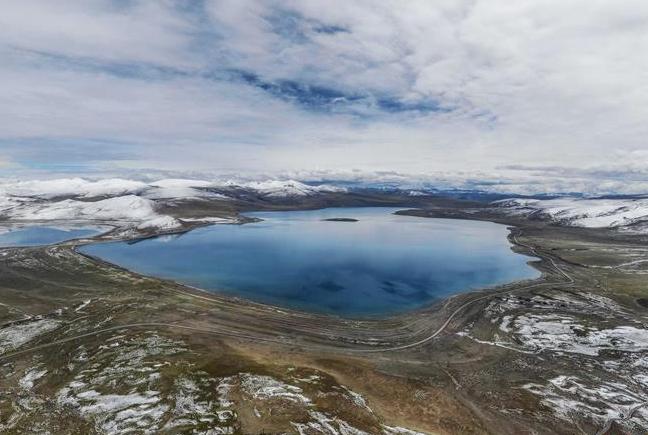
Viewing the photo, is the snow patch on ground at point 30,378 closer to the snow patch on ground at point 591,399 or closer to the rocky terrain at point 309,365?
the rocky terrain at point 309,365

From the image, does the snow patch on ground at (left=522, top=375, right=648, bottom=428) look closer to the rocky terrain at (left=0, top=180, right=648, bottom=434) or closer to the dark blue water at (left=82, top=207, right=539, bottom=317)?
the rocky terrain at (left=0, top=180, right=648, bottom=434)

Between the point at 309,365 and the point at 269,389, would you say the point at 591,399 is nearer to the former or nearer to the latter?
the point at 309,365

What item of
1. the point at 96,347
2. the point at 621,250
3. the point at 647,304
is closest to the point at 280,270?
the point at 96,347

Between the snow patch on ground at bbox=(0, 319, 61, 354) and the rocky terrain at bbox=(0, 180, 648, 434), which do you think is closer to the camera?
the rocky terrain at bbox=(0, 180, 648, 434)

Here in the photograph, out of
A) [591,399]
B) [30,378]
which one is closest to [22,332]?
[30,378]

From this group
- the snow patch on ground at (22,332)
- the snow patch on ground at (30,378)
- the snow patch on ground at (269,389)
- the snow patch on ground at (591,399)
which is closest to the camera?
the snow patch on ground at (269,389)

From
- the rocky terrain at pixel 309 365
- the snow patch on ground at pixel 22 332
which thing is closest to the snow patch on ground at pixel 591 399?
the rocky terrain at pixel 309 365

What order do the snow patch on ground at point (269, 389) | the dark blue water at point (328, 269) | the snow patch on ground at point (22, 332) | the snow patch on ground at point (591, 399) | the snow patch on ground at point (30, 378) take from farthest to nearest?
the dark blue water at point (328, 269) < the snow patch on ground at point (22, 332) < the snow patch on ground at point (30, 378) < the snow patch on ground at point (591, 399) < the snow patch on ground at point (269, 389)

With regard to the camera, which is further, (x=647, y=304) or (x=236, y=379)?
(x=647, y=304)

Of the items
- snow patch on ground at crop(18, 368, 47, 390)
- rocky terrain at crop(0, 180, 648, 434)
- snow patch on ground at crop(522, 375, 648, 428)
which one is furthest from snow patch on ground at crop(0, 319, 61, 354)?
snow patch on ground at crop(522, 375, 648, 428)

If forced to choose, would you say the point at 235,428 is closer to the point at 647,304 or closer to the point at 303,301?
the point at 303,301

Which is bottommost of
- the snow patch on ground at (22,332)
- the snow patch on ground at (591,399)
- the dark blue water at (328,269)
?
the dark blue water at (328,269)
